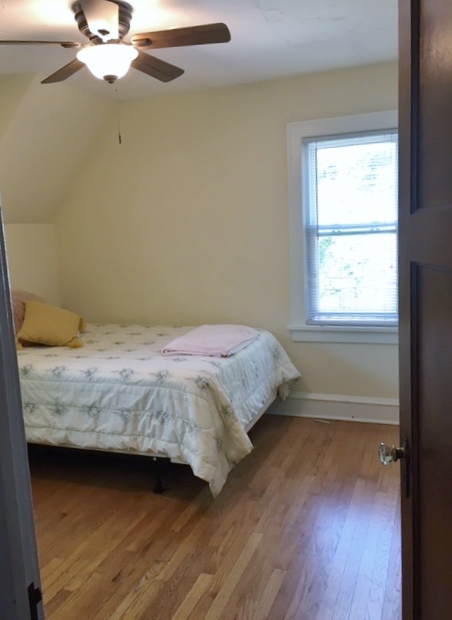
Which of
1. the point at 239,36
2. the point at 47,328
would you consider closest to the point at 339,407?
the point at 47,328

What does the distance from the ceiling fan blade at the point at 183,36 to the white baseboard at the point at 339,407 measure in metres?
2.59

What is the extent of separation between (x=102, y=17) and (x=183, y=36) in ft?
1.10

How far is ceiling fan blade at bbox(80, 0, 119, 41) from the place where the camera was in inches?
80.1

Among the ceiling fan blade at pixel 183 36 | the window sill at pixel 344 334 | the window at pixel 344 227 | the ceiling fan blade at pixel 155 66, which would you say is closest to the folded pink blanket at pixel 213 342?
the window sill at pixel 344 334

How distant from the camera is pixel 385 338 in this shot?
12.0 ft

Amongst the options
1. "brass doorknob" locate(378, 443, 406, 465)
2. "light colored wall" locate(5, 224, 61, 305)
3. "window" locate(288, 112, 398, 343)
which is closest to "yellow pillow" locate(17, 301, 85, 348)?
"light colored wall" locate(5, 224, 61, 305)

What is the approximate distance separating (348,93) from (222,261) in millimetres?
1494

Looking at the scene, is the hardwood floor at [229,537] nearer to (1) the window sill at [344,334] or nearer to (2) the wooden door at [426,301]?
(1) the window sill at [344,334]

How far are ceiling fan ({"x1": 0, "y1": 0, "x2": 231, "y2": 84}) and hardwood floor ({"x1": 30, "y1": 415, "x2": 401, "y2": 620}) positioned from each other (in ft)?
7.06

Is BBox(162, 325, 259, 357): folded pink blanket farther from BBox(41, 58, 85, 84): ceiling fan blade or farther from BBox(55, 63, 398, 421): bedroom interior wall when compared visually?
BBox(41, 58, 85, 84): ceiling fan blade

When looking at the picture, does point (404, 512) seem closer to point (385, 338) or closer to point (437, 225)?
point (437, 225)

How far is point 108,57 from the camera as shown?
2.27 m

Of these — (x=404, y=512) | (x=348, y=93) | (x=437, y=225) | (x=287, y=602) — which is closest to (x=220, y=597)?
(x=287, y=602)

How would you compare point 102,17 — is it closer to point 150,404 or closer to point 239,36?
point 239,36
